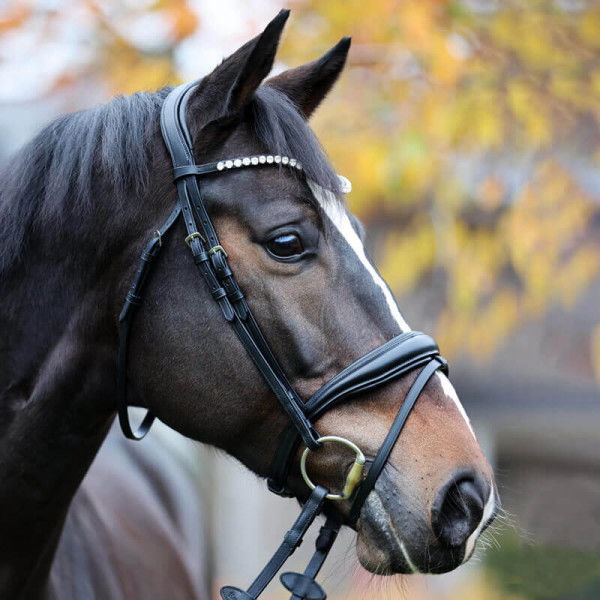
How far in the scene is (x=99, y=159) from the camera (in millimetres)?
2064

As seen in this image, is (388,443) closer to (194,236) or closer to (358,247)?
(358,247)

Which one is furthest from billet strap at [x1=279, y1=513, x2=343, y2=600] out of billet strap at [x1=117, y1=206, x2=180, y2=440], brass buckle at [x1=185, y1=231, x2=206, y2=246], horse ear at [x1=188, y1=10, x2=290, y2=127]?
horse ear at [x1=188, y1=10, x2=290, y2=127]

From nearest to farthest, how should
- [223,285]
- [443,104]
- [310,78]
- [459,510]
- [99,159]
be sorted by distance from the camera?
[459,510] → [223,285] → [99,159] → [310,78] → [443,104]

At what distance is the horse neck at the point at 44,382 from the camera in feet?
6.79

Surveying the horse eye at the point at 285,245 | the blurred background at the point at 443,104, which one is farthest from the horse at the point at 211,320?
the blurred background at the point at 443,104

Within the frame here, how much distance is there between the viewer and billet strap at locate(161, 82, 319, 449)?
1905 millimetres

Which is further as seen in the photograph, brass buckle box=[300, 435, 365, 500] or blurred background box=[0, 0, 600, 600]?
blurred background box=[0, 0, 600, 600]

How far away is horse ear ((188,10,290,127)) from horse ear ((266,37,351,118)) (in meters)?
0.22

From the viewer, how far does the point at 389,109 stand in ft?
15.2

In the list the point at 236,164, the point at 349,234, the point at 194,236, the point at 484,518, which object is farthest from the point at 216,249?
the point at 484,518

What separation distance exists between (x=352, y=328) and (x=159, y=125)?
0.70 meters

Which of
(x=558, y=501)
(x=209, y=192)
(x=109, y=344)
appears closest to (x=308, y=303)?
(x=209, y=192)

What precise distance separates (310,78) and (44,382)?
103cm

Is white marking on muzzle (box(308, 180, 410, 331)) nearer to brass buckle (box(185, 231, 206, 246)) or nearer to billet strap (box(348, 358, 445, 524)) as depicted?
billet strap (box(348, 358, 445, 524))
